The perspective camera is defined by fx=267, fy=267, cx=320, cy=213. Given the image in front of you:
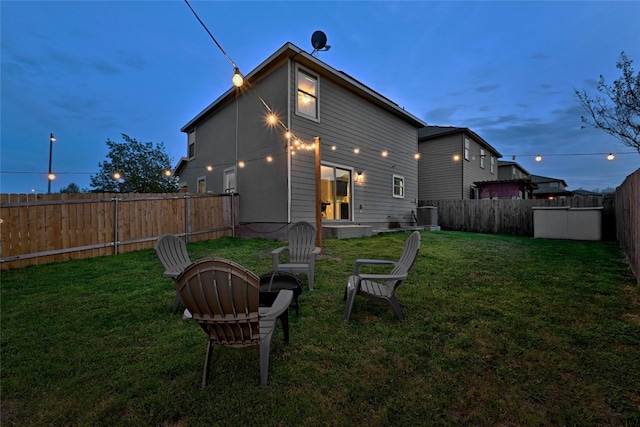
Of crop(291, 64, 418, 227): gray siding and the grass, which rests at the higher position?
crop(291, 64, 418, 227): gray siding

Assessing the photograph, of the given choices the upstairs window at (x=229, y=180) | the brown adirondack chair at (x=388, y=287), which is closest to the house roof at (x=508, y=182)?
the upstairs window at (x=229, y=180)

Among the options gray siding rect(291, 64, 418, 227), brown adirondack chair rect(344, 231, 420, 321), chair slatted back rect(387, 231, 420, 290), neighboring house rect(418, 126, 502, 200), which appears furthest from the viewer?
neighboring house rect(418, 126, 502, 200)

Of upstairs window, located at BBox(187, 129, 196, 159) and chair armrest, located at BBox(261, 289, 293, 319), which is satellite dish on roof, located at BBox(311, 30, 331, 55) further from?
chair armrest, located at BBox(261, 289, 293, 319)

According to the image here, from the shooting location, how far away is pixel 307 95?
9.27 meters

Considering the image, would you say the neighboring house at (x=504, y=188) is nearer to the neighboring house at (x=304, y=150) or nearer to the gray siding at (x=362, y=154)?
the gray siding at (x=362, y=154)

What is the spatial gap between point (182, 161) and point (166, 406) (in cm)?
1659

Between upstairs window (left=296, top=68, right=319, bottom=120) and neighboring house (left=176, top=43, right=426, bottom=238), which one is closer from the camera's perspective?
neighboring house (left=176, top=43, right=426, bottom=238)

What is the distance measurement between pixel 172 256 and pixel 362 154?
29.9 feet

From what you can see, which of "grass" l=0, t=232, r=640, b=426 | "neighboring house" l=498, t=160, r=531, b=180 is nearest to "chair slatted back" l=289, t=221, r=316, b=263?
"grass" l=0, t=232, r=640, b=426

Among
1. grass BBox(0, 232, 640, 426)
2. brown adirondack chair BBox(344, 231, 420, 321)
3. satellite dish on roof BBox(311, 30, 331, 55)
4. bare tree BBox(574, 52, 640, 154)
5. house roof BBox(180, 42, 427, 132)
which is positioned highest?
satellite dish on roof BBox(311, 30, 331, 55)

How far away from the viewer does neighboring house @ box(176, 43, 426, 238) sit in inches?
348

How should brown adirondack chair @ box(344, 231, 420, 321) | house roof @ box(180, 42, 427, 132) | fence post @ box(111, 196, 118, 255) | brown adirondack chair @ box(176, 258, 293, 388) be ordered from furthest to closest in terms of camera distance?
house roof @ box(180, 42, 427, 132) → fence post @ box(111, 196, 118, 255) → brown adirondack chair @ box(344, 231, 420, 321) → brown adirondack chair @ box(176, 258, 293, 388)

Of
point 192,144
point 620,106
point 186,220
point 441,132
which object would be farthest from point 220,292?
point 441,132

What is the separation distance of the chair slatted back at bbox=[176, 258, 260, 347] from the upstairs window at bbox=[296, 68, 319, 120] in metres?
7.91
